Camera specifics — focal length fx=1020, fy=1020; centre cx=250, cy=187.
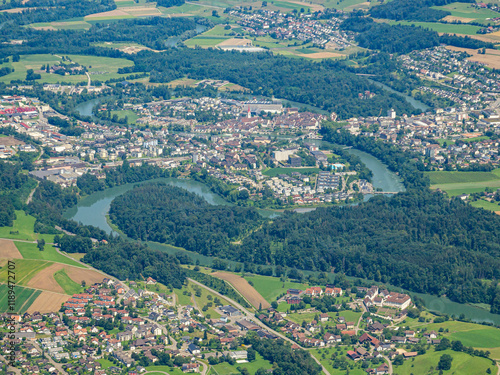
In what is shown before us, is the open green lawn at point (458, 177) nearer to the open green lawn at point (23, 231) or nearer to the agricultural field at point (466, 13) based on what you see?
the open green lawn at point (23, 231)

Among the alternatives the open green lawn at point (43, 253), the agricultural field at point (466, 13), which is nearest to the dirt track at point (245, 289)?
the open green lawn at point (43, 253)

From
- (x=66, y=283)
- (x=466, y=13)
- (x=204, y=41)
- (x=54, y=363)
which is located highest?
(x=466, y=13)

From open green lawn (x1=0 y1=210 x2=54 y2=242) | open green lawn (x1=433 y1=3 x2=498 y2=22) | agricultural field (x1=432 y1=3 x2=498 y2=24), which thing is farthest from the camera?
open green lawn (x1=433 y1=3 x2=498 y2=22)

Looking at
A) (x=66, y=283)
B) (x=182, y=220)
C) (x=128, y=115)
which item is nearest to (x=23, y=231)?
(x=66, y=283)

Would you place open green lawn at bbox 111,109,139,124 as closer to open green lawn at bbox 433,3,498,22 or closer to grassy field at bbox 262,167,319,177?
grassy field at bbox 262,167,319,177

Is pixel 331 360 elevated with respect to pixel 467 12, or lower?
lower

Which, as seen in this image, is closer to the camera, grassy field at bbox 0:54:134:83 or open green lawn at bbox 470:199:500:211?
open green lawn at bbox 470:199:500:211

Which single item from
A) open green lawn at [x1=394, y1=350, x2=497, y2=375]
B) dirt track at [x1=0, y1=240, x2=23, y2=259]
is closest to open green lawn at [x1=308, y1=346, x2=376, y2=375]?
open green lawn at [x1=394, y1=350, x2=497, y2=375]

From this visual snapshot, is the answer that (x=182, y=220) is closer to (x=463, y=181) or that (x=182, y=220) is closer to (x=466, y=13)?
(x=463, y=181)
